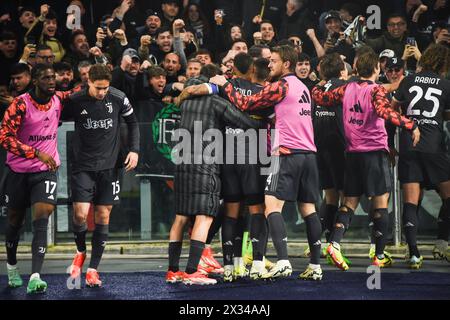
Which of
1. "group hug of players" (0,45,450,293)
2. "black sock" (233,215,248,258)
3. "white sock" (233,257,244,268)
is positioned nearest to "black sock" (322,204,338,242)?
"group hug of players" (0,45,450,293)

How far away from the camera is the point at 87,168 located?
8.70 metres

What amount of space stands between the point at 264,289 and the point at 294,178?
3.92 ft

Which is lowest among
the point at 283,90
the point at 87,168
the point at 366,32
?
the point at 87,168

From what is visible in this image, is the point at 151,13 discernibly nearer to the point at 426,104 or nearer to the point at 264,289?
the point at 426,104

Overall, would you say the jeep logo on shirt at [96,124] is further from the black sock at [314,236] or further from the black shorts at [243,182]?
the black sock at [314,236]

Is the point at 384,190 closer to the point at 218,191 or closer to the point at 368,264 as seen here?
the point at 368,264

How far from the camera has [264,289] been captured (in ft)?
26.8

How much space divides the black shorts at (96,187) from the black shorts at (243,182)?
113 cm

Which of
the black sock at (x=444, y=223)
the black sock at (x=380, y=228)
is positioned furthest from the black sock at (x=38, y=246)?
the black sock at (x=444, y=223)

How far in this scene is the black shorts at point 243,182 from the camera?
8828 millimetres

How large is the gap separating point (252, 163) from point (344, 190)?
1.55 m

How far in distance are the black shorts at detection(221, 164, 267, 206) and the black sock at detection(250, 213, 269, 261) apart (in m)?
0.18
